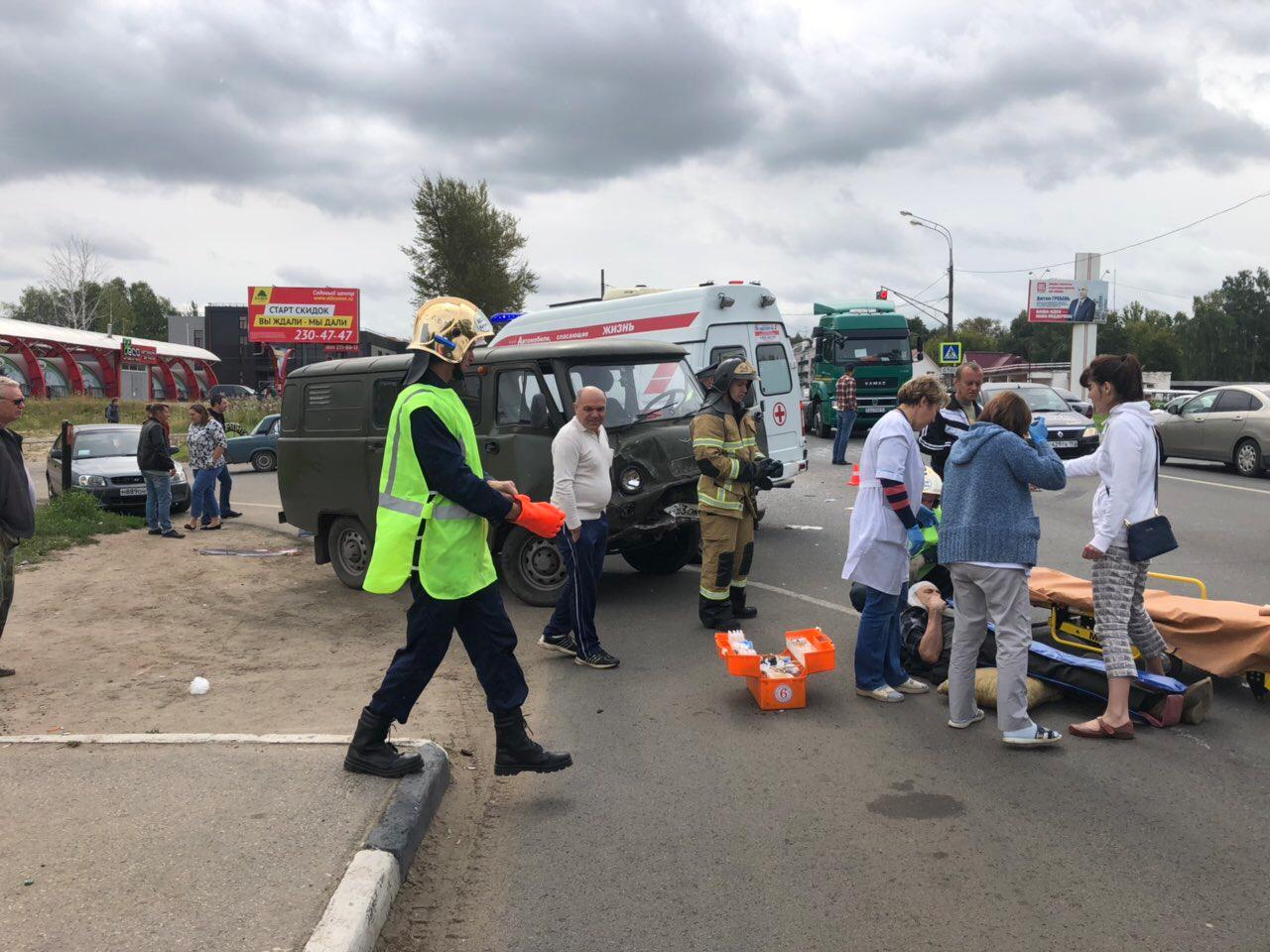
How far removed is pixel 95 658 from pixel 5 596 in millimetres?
830

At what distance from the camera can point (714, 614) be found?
7496 millimetres

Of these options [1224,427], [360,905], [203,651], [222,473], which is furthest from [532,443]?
[1224,427]

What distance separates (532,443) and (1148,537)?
4.86 m

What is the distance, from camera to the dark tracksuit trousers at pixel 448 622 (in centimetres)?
419

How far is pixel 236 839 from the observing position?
377cm

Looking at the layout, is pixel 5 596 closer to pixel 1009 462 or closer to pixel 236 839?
pixel 236 839

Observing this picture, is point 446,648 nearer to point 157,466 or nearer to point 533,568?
point 533,568

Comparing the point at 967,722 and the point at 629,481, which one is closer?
the point at 967,722

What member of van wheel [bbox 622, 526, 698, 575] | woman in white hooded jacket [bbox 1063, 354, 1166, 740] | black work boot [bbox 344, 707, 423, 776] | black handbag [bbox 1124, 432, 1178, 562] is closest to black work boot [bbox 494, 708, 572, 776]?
black work boot [bbox 344, 707, 423, 776]

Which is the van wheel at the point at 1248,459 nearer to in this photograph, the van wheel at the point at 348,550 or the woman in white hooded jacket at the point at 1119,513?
the woman in white hooded jacket at the point at 1119,513

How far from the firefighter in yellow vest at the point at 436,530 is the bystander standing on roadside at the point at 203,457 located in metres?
11.0

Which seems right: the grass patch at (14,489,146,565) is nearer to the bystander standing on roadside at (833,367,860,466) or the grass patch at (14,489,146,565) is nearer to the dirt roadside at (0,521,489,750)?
the dirt roadside at (0,521,489,750)

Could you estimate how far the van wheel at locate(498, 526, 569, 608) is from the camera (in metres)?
8.46

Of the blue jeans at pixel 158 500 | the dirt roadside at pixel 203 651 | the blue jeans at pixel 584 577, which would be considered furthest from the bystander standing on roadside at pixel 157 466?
the blue jeans at pixel 584 577
